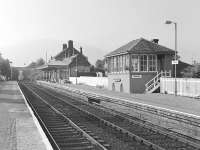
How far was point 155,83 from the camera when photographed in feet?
119

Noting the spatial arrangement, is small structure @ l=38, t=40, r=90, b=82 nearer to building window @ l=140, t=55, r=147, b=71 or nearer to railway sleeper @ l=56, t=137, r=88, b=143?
building window @ l=140, t=55, r=147, b=71

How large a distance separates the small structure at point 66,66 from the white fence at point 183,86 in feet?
150

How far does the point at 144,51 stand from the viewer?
124 feet

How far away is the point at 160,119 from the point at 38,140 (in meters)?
7.13

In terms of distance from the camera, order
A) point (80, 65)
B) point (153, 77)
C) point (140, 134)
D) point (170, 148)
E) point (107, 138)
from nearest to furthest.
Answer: point (170, 148) → point (107, 138) → point (140, 134) → point (153, 77) → point (80, 65)

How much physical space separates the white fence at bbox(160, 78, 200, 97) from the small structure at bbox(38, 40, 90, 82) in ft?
150

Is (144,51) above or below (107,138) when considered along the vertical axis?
above

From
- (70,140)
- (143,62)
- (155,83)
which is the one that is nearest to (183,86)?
(155,83)

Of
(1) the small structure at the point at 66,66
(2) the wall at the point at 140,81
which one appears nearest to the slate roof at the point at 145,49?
(2) the wall at the point at 140,81

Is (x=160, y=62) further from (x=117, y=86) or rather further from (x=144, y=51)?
(x=117, y=86)

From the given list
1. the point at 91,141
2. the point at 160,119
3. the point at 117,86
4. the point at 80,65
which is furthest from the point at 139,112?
the point at 80,65

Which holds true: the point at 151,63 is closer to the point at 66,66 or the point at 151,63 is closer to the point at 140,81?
the point at 140,81

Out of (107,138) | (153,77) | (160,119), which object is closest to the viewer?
(107,138)

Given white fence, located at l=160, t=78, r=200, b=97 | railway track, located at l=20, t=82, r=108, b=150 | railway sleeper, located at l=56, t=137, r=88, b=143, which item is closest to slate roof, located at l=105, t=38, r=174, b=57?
white fence, located at l=160, t=78, r=200, b=97
